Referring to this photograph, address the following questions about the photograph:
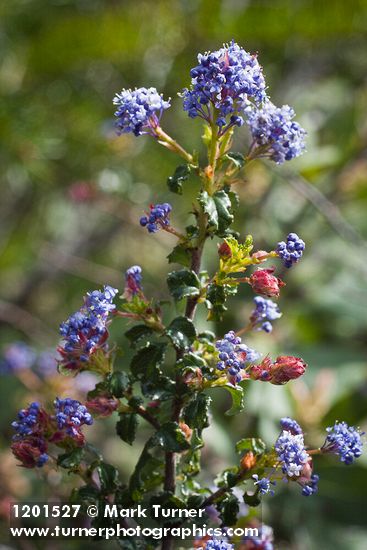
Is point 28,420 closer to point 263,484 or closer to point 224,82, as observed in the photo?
point 263,484

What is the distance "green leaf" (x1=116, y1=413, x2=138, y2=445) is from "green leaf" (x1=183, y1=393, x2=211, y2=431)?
3.2 inches

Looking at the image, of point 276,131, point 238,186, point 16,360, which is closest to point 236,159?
point 276,131

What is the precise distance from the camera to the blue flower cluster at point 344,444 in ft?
2.37

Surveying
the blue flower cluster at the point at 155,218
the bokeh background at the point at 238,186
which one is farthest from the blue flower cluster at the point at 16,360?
the blue flower cluster at the point at 155,218

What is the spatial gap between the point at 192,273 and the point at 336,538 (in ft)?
3.76

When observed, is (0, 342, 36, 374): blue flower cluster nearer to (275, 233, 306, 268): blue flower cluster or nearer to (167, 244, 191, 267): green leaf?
(167, 244, 191, 267): green leaf

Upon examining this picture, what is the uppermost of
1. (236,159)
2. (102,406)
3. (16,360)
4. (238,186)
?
(238,186)

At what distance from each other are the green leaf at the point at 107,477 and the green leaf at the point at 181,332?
0.15m

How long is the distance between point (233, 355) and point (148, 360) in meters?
0.10

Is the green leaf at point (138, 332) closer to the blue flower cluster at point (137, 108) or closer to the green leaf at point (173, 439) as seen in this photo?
the green leaf at point (173, 439)

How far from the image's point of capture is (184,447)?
0.73 m

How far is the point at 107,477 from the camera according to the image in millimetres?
758

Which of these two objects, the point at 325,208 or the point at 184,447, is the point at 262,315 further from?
the point at 325,208

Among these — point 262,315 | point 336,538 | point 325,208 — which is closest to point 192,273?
point 262,315
